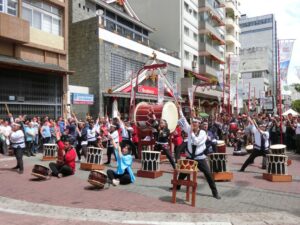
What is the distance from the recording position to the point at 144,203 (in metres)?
8.05

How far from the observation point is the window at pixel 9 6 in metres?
18.7

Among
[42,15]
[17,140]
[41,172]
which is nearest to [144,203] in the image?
[41,172]

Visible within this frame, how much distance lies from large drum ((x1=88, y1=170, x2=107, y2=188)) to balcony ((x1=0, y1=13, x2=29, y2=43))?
37.6ft

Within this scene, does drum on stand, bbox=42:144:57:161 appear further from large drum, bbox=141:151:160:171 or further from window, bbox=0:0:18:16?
window, bbox=0:0:18:16

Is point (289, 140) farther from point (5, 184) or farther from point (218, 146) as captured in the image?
point (5, 184)

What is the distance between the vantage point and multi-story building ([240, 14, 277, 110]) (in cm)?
8588

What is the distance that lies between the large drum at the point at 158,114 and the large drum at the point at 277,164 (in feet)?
14.9

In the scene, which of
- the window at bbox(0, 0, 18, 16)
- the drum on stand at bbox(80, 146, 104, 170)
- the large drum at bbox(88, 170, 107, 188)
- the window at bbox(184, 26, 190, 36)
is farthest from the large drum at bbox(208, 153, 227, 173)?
the window at bbox(184, 26, 190, 36)

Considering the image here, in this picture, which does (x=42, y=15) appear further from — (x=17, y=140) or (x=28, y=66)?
(x=17, y=140)

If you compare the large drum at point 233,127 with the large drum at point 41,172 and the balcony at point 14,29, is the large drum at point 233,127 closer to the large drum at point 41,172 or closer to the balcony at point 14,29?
the balcony at point 14,29

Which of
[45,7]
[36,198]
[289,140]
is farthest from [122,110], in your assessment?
[36,198]

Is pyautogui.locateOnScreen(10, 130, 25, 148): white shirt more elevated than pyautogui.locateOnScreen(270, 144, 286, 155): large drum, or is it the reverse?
pyautogui.locateOnScreen(10, 130, 25, 148): white shirt

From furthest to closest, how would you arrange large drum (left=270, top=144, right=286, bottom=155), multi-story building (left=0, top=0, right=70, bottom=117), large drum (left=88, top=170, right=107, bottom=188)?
1. multi-story building (left=0, top=0, right=70, bottom=117)
2. large drum (left=270, top=144, right=286, bottom=155)
3. large drum (left=88, top=170, right=107, bottom=188)

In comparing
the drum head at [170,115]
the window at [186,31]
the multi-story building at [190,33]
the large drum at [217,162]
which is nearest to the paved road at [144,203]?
the large drum at [217,162]
